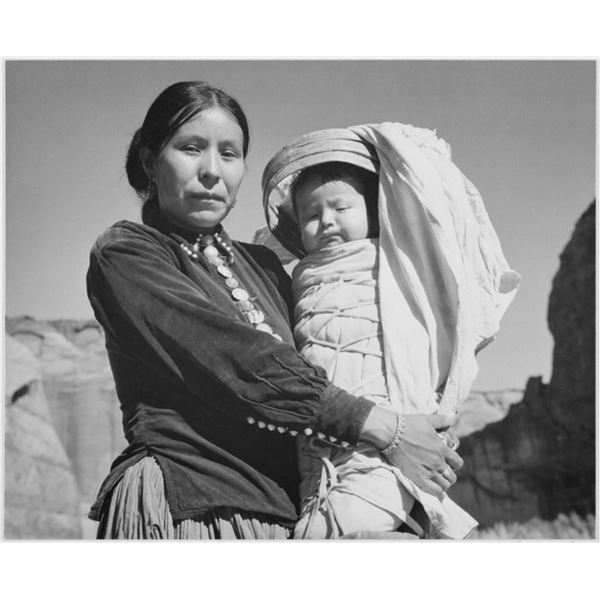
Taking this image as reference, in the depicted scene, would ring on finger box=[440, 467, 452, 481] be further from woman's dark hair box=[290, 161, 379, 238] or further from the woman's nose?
the woman's nose

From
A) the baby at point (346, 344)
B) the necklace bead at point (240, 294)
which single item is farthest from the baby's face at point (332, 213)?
the necklace bead at point (240, 294)

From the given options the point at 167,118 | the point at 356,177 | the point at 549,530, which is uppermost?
the point at 167,118

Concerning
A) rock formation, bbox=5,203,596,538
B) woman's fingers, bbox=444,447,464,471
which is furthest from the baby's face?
rock formation, bbox=5,203,596,538

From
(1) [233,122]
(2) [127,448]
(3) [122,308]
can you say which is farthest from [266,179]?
(2) [127,448]

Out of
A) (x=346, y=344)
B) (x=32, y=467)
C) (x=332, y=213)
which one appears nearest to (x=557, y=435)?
(x=346, y=344)

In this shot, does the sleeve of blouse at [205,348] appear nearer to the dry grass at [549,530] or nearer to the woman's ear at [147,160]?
the woman's ear at [147,160]

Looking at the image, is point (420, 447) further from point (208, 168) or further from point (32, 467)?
point (32, 467)
